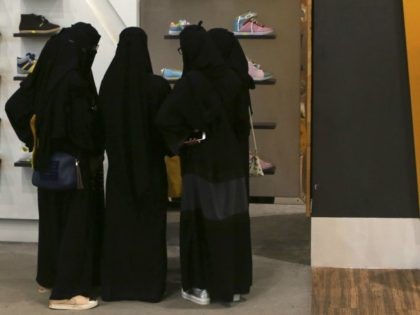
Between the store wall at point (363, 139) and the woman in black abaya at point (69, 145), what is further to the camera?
the store wall at point (363, 139)

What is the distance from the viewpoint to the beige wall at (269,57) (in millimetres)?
7012

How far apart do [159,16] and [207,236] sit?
276 cm

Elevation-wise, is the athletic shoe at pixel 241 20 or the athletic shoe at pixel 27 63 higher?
the athletic shoe at pixel 241 20

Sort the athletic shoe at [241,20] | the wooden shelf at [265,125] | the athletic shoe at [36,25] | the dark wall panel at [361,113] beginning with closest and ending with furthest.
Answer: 1. the dark wall panel at [361,113]
2. the athletic shoe at [36,25]
3. the athletic shoe at [241,20]
4. the wooden shelf at [265,125]

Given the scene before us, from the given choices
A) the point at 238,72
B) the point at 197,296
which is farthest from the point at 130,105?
the point at 197,296

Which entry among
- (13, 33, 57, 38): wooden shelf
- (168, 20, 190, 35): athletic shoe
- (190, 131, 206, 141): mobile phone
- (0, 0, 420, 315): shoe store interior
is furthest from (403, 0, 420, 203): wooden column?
(13, 33, 57, 38): wooden shelf

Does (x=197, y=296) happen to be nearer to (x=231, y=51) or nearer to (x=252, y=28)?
(x=231, y=51)

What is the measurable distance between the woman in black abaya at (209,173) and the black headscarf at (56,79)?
0.54m

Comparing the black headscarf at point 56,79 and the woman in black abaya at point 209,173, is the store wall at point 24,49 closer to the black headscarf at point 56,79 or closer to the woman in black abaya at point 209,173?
the black headscarf at point 56,79

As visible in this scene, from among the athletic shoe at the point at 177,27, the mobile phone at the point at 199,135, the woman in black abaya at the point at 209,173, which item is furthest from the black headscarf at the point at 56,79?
the athletic shoe at the point at 177,27

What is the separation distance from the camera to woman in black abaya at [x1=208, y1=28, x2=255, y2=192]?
4.84 m

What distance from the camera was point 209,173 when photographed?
4.74 meters

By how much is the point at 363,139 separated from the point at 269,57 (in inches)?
79.9

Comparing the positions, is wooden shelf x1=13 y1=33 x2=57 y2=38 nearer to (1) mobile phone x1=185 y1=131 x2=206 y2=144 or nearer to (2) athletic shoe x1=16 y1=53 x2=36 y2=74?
(2) athletic shoe x1=16 y1=53 x2=36 y2=74
